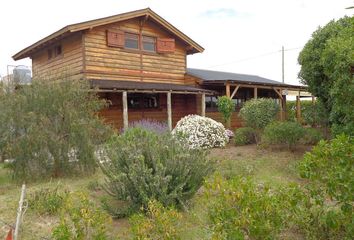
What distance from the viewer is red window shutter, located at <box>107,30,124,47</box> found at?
1632 centimetres

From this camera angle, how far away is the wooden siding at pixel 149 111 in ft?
56.3

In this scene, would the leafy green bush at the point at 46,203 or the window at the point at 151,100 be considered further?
the window at the point at 151,100

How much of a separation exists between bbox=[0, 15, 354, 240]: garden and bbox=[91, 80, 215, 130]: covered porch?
514cm

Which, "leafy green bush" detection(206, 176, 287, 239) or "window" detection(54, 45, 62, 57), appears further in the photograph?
"window" detection(54, 45, 62, 57)

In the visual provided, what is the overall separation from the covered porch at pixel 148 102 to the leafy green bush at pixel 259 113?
3757 millimetres

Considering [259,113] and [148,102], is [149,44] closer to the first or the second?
[148,102]

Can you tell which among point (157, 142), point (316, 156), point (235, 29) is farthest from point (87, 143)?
point (235, 29)

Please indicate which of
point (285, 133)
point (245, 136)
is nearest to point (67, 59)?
point (245, 136)

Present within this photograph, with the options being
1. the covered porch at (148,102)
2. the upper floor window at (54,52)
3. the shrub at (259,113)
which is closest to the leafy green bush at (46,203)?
the covered porch at (148,102)

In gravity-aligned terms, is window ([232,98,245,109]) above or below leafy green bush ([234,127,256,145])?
above

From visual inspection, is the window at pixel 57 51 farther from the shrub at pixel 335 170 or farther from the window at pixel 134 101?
the shrub at pixel 335 170

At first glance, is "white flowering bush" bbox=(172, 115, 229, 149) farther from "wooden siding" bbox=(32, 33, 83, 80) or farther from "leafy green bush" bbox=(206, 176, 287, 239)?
"leafy green bush" bbox=(206, 176, 287, 239)

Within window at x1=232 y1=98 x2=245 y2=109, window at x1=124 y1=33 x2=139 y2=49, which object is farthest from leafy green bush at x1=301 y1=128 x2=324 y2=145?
window at x1=232 y1=98 x2=245 y2=109

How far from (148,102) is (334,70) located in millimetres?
11369
